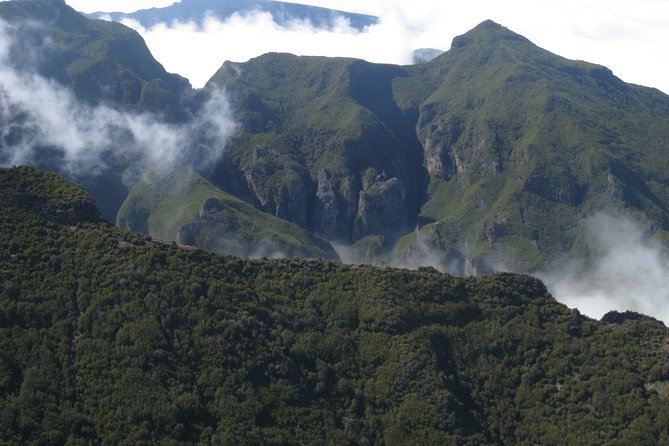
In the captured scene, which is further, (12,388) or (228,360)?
(228,360)

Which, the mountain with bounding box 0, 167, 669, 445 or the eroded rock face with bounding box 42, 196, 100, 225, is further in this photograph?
the eroded rock face with bounding box 42, 196, 100, 225

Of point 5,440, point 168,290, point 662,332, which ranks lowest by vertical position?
point 5,440

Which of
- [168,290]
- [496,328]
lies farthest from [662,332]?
[168,290]

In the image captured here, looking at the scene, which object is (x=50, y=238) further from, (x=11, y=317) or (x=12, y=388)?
(x=12, y=388)

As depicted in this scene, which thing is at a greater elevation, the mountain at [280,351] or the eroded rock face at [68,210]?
the eroded rock face at [68,210]

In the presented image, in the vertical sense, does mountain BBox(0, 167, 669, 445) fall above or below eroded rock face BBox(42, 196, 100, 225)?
below

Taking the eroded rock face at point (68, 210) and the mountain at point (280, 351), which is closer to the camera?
the mountain at point (280, 351)

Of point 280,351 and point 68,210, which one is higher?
point 68,210

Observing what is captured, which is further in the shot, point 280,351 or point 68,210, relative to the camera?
point 68,210
